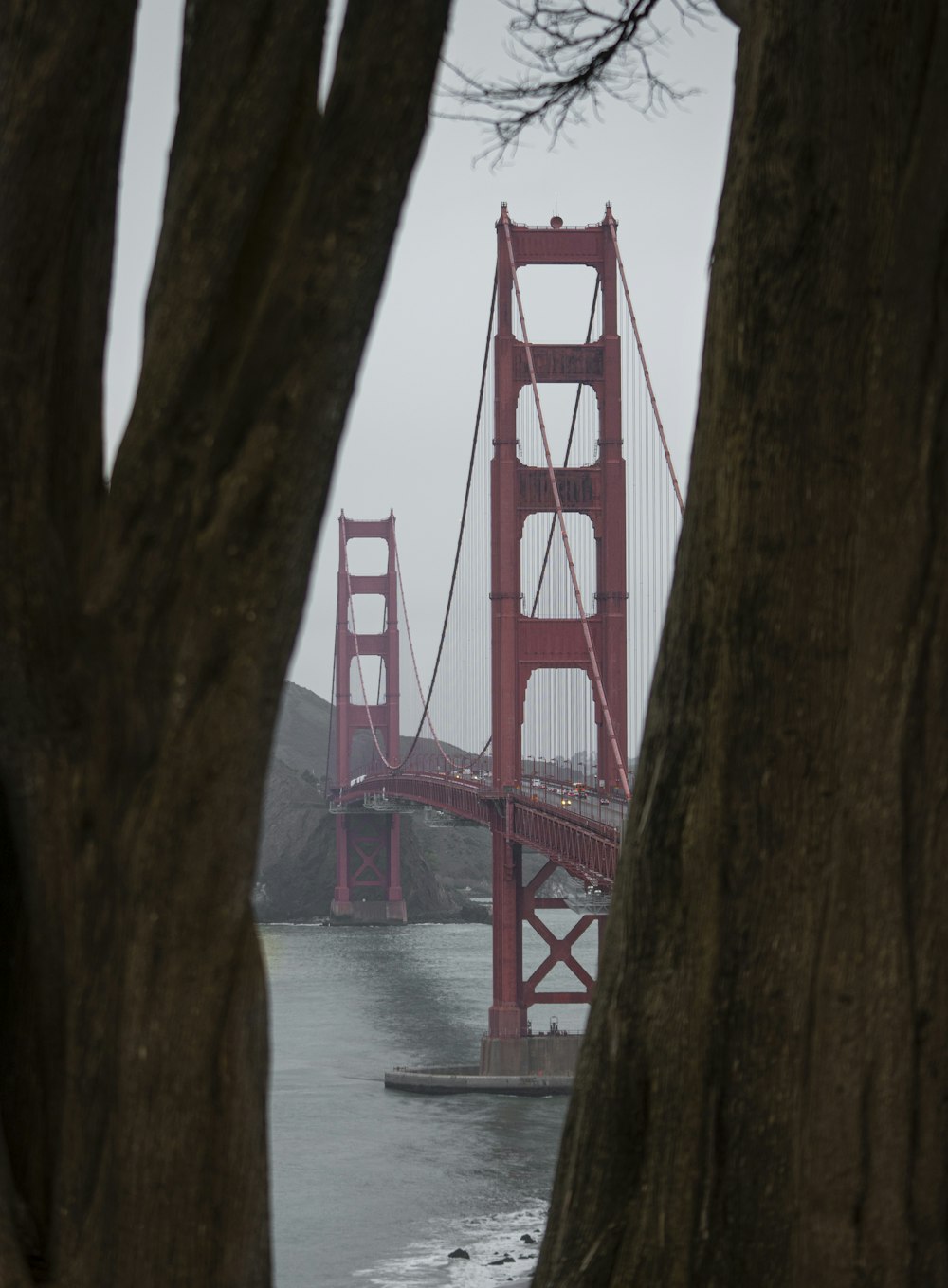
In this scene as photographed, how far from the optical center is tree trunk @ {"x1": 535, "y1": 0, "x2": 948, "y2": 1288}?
1.85m

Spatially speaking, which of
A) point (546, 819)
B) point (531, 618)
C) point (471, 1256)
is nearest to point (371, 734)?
point (531, 618)

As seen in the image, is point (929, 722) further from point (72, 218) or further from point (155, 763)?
point (72, 218)

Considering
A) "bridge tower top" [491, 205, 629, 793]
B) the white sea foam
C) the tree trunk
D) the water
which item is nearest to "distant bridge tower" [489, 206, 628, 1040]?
"bridge tower top" [491, 205, 629, 793]

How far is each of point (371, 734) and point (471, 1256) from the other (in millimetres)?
40874

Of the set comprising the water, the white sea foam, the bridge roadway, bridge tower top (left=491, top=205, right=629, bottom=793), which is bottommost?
the water

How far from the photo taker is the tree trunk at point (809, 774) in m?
1.85

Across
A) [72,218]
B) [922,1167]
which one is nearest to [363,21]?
[72,218]

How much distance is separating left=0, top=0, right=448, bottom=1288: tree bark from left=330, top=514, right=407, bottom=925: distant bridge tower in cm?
4911

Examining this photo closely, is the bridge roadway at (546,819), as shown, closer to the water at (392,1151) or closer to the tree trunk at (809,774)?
the water at (392,1151)

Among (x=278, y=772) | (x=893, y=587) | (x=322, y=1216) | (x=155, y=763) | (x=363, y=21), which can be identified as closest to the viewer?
(x=155, y=763)

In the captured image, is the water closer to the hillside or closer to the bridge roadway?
the bridge roadway

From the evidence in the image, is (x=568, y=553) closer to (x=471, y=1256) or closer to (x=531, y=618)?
(x=531, y=618)

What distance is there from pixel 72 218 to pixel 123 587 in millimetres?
348

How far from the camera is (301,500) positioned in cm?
167
